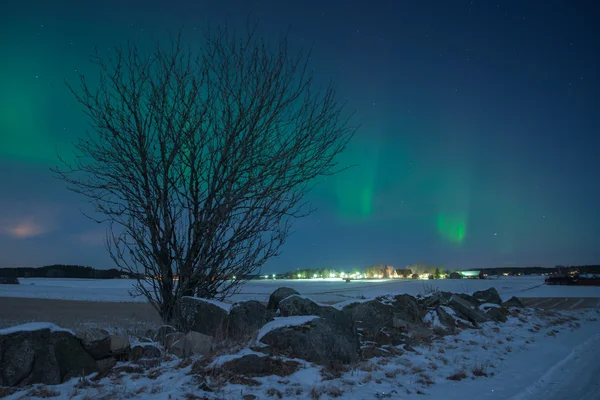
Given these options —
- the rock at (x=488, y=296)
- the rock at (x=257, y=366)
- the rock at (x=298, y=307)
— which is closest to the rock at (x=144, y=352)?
the rock at (x=257, y=366)

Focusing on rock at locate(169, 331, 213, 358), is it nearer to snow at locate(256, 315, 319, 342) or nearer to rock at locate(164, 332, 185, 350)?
rock at locate(164, 332, 185, 350)

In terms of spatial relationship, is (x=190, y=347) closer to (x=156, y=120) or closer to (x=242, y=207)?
(x=242, y=207)

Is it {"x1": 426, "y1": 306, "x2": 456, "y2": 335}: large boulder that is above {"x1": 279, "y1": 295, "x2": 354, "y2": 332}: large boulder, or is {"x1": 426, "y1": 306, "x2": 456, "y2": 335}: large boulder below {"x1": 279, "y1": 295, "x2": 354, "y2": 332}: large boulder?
below

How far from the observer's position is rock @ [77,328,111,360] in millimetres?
5773

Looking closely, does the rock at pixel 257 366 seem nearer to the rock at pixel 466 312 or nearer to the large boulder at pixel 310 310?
the large boulder at pixel 310 310

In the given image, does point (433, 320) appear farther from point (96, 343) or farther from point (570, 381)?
point (96, 343)

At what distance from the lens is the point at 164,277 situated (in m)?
8.12

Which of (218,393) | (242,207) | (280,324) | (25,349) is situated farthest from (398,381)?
(25,349)

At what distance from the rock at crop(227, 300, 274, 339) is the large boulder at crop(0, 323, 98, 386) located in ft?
8.67

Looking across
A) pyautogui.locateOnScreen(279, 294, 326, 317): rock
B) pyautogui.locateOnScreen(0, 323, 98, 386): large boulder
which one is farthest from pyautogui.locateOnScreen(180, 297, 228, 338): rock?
pyautogui.locateOnScreen(0, 323, 98, 386): large boulder

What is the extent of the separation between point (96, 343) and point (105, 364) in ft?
1.06

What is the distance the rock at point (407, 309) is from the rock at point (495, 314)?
3.90 m

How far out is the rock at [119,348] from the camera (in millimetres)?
6012

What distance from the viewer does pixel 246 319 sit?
8.03 meters
